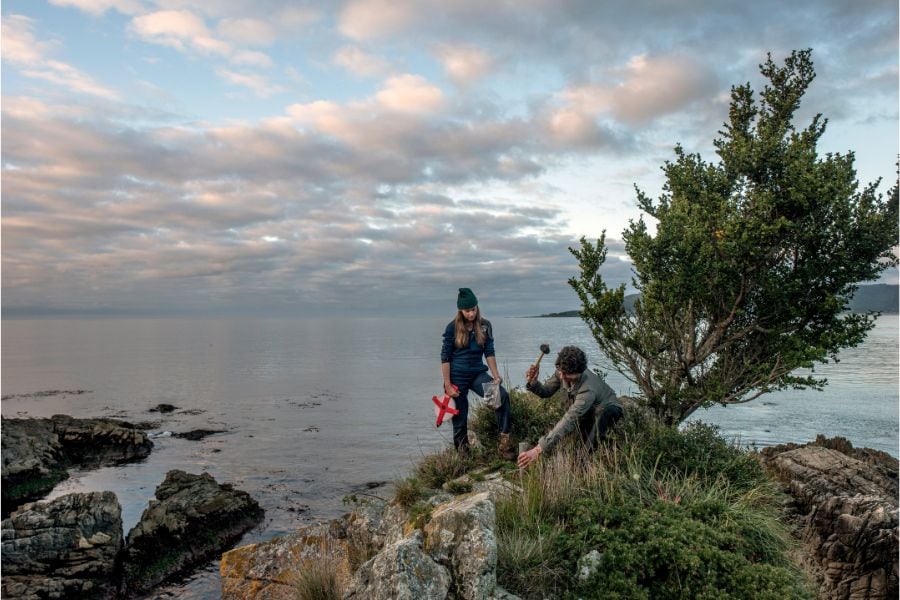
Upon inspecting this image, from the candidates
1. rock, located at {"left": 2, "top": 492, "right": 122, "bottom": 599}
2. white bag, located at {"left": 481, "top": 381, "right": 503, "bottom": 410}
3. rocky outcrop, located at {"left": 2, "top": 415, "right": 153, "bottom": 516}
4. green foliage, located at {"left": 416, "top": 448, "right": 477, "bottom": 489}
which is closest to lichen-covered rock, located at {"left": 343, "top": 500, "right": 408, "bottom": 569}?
green foliage, located at {"left": 416, "top": 448, "right": 477, "bottom": 489}

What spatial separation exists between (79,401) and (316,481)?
30.0 metres

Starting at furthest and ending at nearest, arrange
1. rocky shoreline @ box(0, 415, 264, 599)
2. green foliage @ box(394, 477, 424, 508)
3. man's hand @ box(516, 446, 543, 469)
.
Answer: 1. rocky shoreline @ box(0, 415, 264, 599)
2. green foliage @ box(394, 477, 424, 508)
3. man's hand @ box(516, 446, 543, 469)

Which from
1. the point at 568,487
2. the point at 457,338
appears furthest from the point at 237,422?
the point at 568,487

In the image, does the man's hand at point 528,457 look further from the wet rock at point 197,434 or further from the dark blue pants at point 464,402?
the wet rock at point 197,434

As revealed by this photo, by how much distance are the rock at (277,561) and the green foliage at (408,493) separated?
3.99ft

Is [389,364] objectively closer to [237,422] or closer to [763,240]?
[237,422]

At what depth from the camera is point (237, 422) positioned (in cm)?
3572

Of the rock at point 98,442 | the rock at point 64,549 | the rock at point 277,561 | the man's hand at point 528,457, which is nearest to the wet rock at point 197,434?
the rock at point 98,442

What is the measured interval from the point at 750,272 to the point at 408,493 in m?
8.55

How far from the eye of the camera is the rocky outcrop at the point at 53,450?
21.6 meters

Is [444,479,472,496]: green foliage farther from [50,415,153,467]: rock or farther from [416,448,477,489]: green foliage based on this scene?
[50,415,153,467]: rock

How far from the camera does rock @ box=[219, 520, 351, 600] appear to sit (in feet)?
30.6

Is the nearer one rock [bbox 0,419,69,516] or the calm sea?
rock [bbox 0,419,69,516]

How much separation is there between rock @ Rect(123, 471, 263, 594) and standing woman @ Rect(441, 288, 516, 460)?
8667 mm
